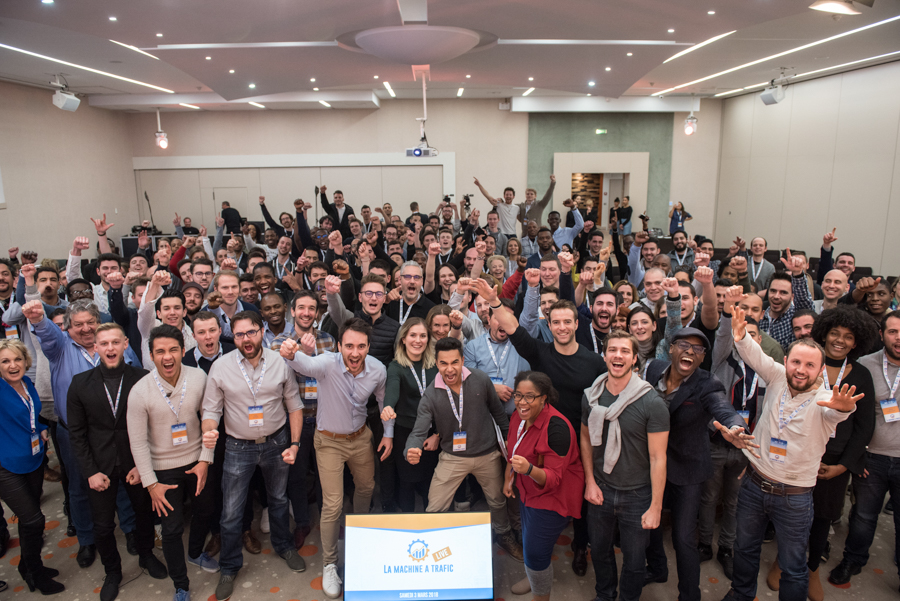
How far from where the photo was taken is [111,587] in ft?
10.5

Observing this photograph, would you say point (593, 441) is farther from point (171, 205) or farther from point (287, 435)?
point (171, 205)

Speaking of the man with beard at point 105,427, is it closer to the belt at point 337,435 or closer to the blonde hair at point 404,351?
the belt at point 337,435

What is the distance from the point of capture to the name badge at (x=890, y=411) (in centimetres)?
299

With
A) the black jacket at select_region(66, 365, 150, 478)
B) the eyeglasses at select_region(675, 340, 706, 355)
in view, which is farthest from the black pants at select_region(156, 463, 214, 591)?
the eyeglasses at select_region(675, 340, 706, 355)

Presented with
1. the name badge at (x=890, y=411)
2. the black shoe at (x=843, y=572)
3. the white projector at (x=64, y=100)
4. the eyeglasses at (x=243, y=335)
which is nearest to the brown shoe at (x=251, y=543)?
the eyeglasses at (x=243, y=335)

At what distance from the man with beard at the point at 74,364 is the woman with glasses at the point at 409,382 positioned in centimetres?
179

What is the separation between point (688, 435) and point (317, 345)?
7.89ft

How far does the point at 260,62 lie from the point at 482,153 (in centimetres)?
715

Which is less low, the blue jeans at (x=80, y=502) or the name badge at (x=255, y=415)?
the name badge at (x=255, y=415)

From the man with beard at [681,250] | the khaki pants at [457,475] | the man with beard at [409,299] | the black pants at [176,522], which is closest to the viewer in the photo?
the black pants at [176,522]

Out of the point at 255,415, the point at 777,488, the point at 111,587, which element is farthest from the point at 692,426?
the point at 111,587

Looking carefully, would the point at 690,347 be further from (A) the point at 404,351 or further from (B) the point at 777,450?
(A) the point at 404,351

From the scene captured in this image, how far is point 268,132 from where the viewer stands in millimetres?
13711

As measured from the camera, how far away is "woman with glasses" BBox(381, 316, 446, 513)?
3328mm
